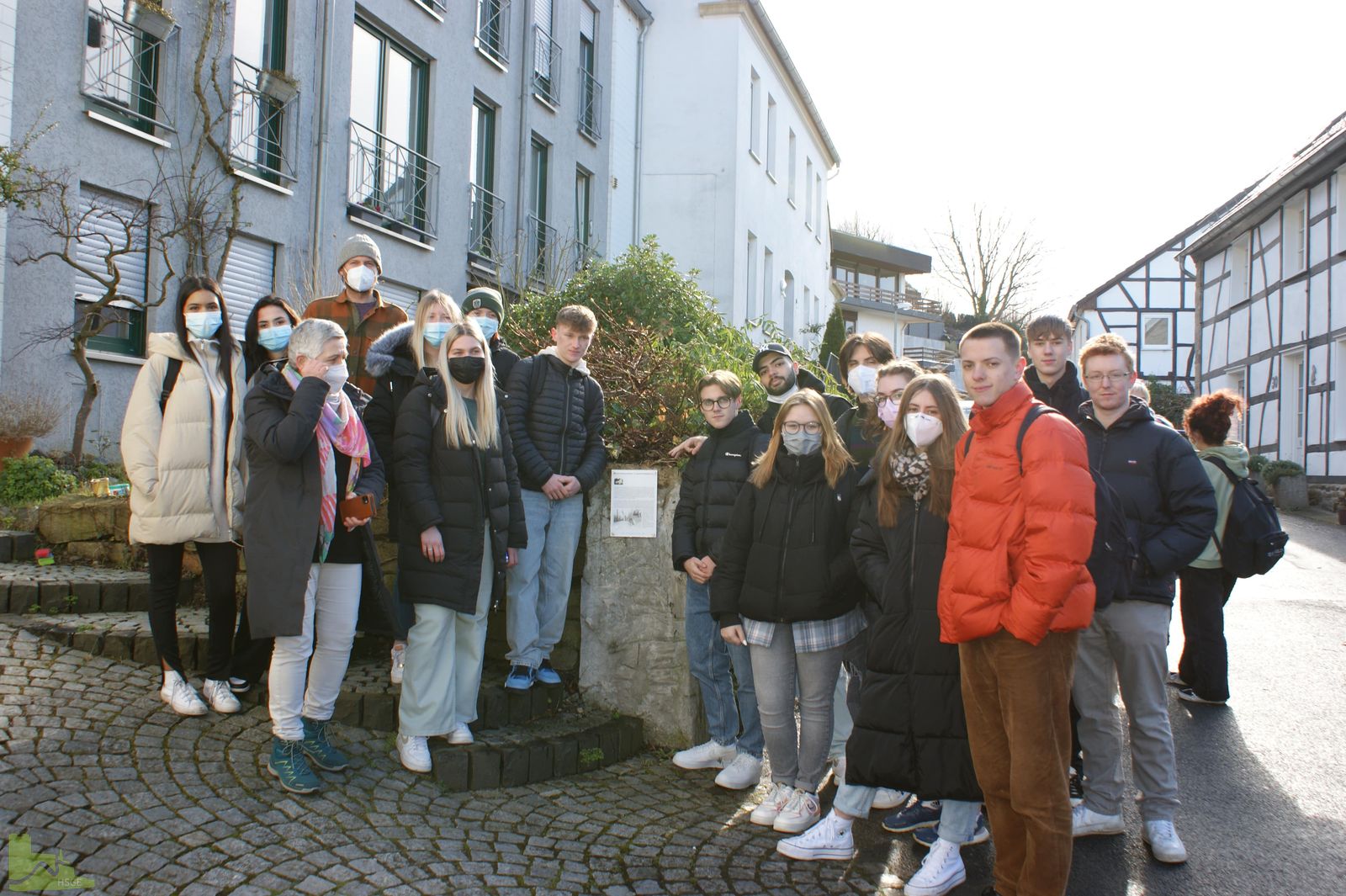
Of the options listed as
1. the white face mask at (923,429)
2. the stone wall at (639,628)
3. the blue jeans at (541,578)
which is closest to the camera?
the white face mask at (923,429)

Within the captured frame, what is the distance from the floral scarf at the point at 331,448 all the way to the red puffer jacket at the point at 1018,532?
2.53m

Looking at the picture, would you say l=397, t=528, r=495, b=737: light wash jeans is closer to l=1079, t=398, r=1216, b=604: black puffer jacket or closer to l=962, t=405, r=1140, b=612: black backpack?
l=962, t=405, r=1140, b=612: black backpack

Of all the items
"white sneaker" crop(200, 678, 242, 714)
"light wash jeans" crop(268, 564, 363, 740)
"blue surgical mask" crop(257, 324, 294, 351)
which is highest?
"blue surgical mask" crop(257, 324, 294, 351)

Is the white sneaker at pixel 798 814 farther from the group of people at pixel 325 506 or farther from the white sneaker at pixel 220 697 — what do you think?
the white sneaker at pixel 220 697

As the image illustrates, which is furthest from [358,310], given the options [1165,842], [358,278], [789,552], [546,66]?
[546,66]

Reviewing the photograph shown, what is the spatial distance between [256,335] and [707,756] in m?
2.99

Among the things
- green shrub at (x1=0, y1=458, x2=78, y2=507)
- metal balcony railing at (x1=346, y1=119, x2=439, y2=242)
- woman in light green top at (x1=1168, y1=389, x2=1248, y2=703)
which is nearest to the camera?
woman in light green top at (x1=1168, y1=389, x2=1248, y2=703)

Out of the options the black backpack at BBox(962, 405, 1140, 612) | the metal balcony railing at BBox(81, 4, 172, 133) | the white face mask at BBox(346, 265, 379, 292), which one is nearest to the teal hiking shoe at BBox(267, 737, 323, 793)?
the white face mask at BBox(346, 265, 379, 292)

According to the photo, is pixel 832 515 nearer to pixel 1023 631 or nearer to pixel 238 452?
pixel 1023 631

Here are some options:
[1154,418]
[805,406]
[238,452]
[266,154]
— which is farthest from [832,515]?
[266,154]

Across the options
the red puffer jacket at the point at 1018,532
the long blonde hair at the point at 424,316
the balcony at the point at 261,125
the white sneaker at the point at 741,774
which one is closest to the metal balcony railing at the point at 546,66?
the balcony at the point at 261,125

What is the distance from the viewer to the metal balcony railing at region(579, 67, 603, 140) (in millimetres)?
20109

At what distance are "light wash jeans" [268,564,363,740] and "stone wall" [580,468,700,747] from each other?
4.85 feet

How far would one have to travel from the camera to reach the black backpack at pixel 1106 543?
11.8ft
